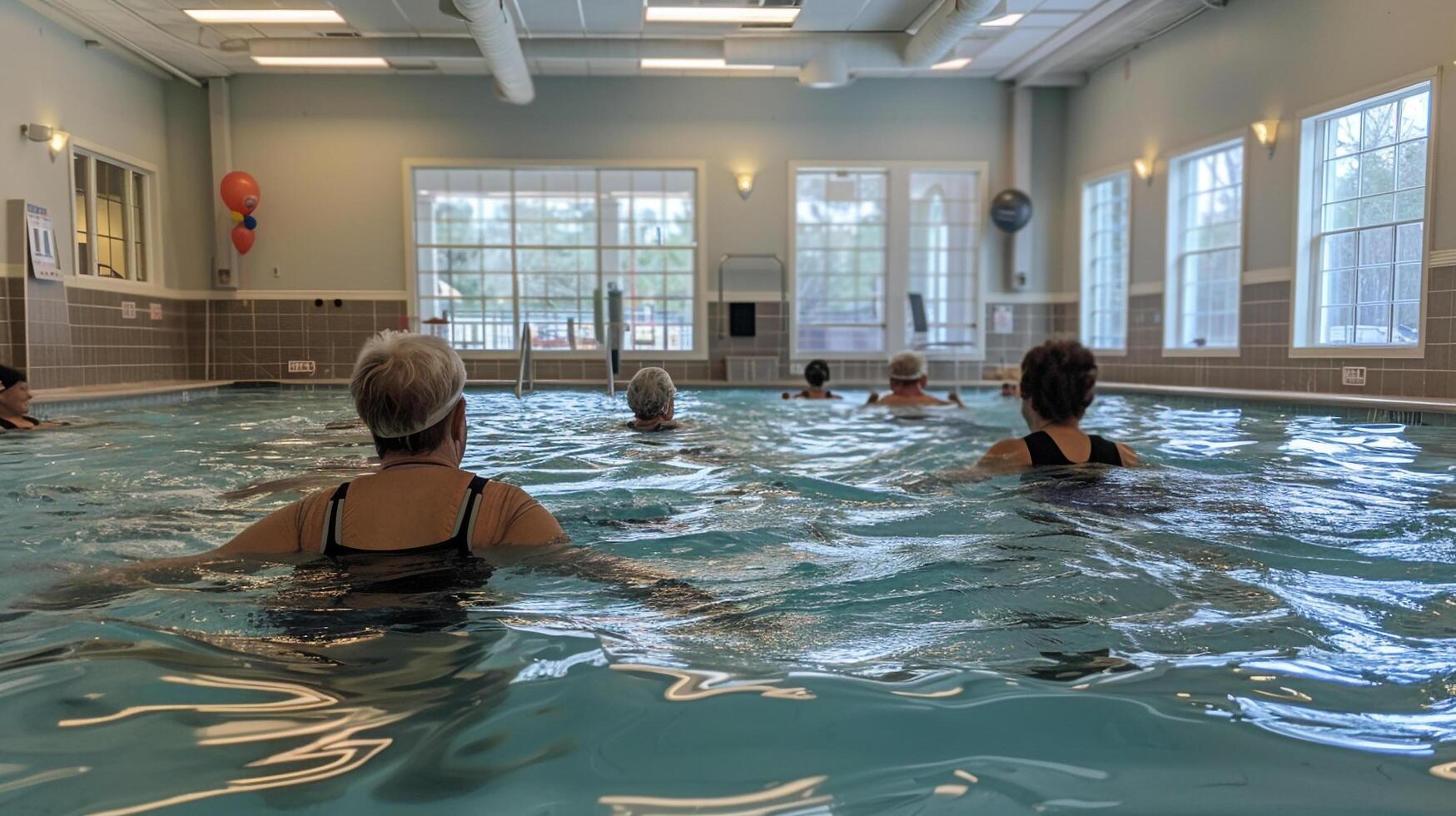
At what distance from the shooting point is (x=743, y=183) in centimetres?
1193

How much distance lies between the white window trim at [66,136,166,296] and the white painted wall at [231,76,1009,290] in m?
0.93

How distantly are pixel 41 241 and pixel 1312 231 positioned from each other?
11.3 m

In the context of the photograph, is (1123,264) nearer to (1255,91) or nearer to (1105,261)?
(1105,261)

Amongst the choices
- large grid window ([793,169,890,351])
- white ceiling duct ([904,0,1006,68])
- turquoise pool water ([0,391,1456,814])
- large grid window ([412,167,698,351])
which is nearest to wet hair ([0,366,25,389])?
turquoise pool water ([0,391,1456,814])

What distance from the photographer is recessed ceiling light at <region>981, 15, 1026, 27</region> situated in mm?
9617

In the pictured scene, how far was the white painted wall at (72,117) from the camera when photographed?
858 cm

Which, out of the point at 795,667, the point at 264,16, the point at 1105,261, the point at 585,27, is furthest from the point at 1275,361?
the point at 264,16

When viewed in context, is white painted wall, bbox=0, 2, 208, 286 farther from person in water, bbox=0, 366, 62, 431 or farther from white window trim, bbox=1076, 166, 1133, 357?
white window trim, bbox=1076, 166, 1133, 357

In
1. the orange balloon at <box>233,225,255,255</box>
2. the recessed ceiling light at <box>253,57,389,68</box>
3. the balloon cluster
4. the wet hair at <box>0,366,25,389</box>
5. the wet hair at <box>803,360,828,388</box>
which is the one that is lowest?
the wet hair at <box>803,360,828,388</box>

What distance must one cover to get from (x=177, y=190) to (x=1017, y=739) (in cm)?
1288

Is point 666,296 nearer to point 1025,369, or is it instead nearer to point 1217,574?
point 1025,369

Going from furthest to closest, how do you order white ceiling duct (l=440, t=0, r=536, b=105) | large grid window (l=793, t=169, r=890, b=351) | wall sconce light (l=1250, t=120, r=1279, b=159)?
large grid window (l=793, t=169, r=890, b=351), wall sconce light (l=1250, t=120, r=1279, b=159), white ceiling duct (l=440, t=0, r=536, b=105)

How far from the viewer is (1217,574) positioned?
7.02 ft

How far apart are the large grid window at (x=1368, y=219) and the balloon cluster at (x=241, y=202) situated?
11.0m
